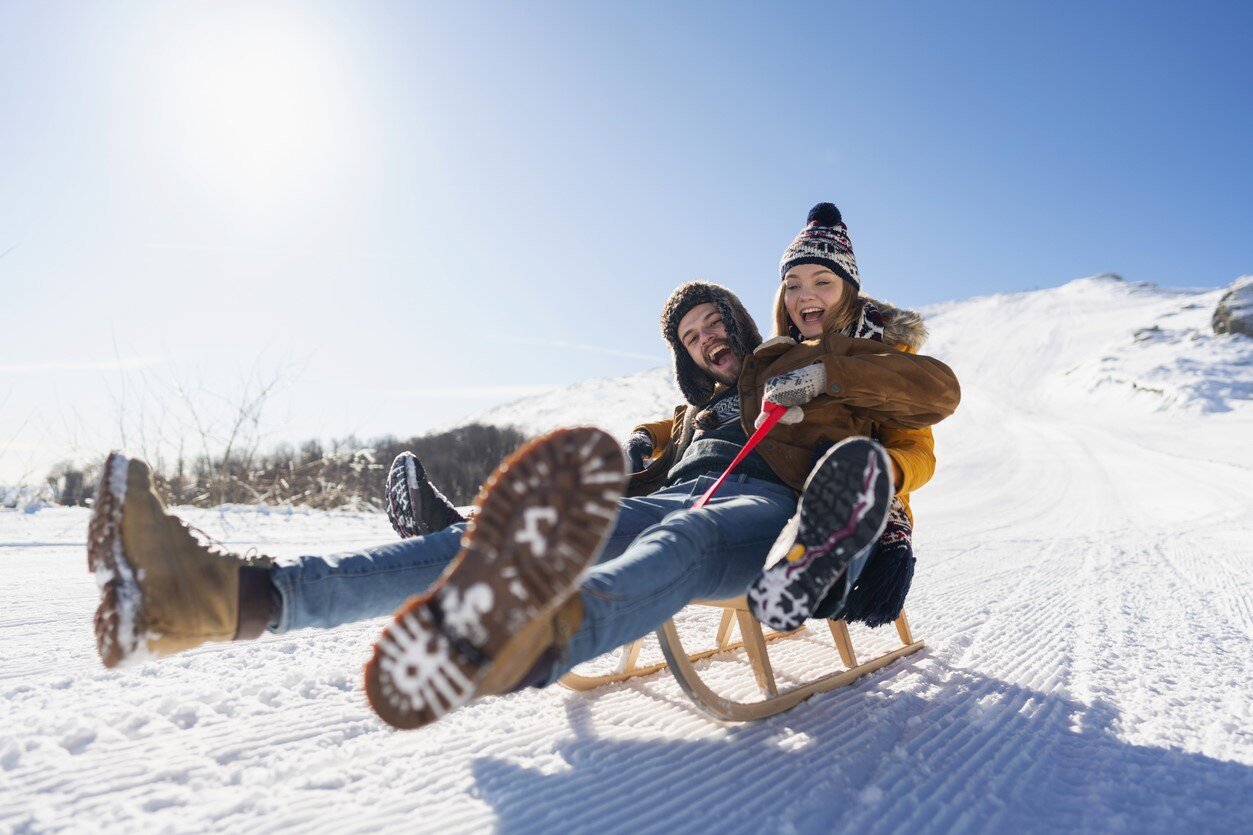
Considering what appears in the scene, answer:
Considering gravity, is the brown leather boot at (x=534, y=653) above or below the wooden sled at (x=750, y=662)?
above

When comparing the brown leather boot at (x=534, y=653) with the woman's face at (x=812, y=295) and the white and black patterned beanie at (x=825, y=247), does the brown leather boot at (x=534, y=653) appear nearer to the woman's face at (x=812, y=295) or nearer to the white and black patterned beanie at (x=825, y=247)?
the woman's face at (x=812, y=295)

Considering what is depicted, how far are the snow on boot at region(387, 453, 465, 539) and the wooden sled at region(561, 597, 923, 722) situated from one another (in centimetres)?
50

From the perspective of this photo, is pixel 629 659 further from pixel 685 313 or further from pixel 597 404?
pixel 597 404

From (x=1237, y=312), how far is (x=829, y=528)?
3002 cm

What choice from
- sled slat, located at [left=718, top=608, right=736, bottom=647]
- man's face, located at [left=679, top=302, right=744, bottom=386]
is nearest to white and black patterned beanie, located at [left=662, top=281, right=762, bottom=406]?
man's face, located at [left=679, top=302, right=744, bottom=386]

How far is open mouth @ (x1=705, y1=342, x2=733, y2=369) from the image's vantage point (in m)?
2.21

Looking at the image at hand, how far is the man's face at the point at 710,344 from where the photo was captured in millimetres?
→ 2207

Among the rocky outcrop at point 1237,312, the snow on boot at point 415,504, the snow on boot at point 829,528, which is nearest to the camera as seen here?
the snow on boot at point 829,528

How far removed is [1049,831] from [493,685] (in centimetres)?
90

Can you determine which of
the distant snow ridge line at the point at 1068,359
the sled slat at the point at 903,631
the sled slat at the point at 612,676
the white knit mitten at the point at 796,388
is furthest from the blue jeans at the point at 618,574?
the distant snow ridge line at the point at 1068,359

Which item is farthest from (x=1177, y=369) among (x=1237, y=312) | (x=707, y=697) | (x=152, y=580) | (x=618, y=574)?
(x=152, y=580)

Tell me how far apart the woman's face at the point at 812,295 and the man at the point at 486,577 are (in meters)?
Result: 0.48

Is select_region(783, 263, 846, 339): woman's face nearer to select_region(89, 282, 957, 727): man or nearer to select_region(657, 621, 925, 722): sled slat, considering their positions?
A: select_region(89, 282, 957, 727): man

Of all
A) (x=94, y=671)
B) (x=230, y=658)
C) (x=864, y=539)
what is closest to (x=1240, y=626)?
(x=864, y=539)
